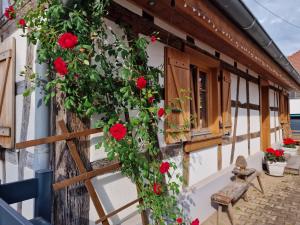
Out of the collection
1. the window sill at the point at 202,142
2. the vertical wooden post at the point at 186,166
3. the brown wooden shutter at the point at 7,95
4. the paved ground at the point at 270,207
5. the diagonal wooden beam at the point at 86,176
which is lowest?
the paved ground at the point at 270,207

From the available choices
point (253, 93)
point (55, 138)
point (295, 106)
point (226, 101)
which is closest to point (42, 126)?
point (55, 138)

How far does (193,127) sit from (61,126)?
7.20 feet

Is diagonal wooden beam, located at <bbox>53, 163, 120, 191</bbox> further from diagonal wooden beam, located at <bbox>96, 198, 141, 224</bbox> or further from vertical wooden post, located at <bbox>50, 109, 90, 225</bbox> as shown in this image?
diagonal wooden beam, located at <bbox>96, 198, 141, 224</bbox>

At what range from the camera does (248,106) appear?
5410 mm

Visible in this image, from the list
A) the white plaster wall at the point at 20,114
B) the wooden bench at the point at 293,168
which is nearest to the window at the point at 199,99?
the white plaster wall at the point at 20,114

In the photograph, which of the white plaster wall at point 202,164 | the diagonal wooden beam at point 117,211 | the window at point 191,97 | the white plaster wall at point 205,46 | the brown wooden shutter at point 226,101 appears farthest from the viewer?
the brown wooden shutter at point 226,101

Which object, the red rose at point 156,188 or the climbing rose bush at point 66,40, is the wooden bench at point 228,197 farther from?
the climbing rose bush at point 66,40

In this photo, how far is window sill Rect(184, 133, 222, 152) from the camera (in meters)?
3.10

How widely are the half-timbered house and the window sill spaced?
13 millimetres

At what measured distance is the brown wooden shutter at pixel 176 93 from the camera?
2680 millimetres

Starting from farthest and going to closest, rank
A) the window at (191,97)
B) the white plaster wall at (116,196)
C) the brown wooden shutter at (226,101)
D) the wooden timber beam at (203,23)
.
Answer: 1. the brown wooden shutter at (226,101)
2. the window at (191,97)
3. the wooden timber beam at (203,23)
4. the white plaster wall at (116,196)

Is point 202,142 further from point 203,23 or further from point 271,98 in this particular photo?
point 271,98

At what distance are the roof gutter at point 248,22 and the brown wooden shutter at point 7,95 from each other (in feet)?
6.90

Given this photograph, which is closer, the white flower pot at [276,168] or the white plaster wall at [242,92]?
the white plaster wall at [242,92]
